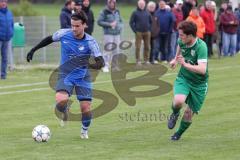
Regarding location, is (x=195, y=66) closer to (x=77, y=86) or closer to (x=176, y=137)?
(x=176, y=137)

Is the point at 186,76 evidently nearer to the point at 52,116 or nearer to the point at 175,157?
the point at 175,157

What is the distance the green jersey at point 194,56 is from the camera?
1075 centimetres

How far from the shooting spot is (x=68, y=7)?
21.0 m

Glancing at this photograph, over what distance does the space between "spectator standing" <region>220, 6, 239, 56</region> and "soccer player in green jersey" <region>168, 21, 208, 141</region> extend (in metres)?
17.8

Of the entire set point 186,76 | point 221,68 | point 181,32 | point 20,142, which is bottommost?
point 221,68

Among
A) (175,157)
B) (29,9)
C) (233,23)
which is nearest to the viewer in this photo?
(175,157)

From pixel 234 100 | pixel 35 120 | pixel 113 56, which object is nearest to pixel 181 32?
pixel 35 120

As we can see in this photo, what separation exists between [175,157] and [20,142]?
8.09 ft

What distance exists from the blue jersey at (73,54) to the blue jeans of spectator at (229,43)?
1798cm

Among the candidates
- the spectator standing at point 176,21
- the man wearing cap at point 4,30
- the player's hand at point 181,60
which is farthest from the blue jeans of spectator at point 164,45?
the player's hand at point 181,60

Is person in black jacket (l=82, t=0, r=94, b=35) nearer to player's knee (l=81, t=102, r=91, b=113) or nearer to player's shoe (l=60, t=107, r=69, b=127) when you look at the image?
player's shoe (l=60, t=107, r=69, b=127)

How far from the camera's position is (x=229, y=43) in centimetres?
2916

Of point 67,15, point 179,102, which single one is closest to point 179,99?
point 179,102

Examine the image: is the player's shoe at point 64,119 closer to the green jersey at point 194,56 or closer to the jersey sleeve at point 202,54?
the green jersey at point 194,56
